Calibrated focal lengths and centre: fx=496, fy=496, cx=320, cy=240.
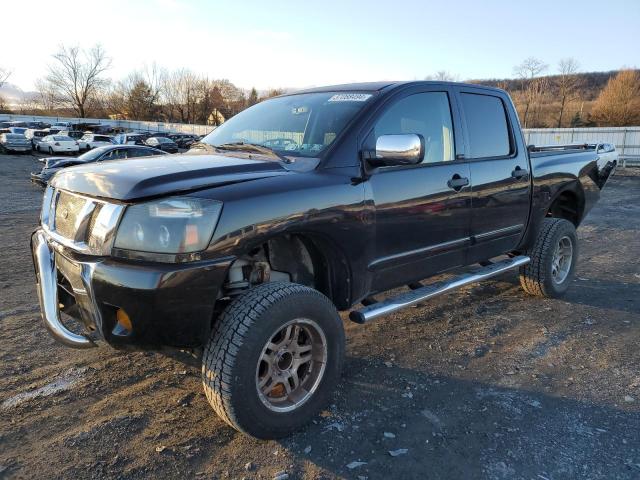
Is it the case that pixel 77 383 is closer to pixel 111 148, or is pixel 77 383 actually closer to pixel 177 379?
pixel 177 379

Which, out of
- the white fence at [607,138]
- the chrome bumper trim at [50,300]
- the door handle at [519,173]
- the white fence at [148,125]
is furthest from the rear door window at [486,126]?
the white fence at [148,125]

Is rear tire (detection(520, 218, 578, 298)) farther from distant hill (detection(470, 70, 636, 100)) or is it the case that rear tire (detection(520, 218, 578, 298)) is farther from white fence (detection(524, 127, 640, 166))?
distant hill (detection(470, 70, 636, 100))

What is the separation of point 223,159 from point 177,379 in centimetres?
157

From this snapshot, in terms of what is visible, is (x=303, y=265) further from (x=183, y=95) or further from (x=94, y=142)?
(x=183, y=95)

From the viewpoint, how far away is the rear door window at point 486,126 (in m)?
4.09

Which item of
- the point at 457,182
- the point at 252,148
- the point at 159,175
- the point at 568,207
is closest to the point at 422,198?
the point at 457,182

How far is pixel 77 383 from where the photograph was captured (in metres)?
3.34

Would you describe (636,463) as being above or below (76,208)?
below

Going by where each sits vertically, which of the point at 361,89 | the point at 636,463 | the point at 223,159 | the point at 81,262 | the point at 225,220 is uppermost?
the point at 361,89

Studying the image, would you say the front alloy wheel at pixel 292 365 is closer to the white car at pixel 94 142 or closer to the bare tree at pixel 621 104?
the white car at pixel 94 142

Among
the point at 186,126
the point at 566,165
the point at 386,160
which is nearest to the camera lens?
the point at 386,160

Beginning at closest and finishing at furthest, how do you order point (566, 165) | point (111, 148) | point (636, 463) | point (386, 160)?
point (636, 463) < point (386, 160) < point (566, 165) < point (111, 148)

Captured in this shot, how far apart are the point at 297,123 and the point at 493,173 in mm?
1761

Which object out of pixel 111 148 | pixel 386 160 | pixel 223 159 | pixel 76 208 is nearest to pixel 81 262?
pixel 76 208
